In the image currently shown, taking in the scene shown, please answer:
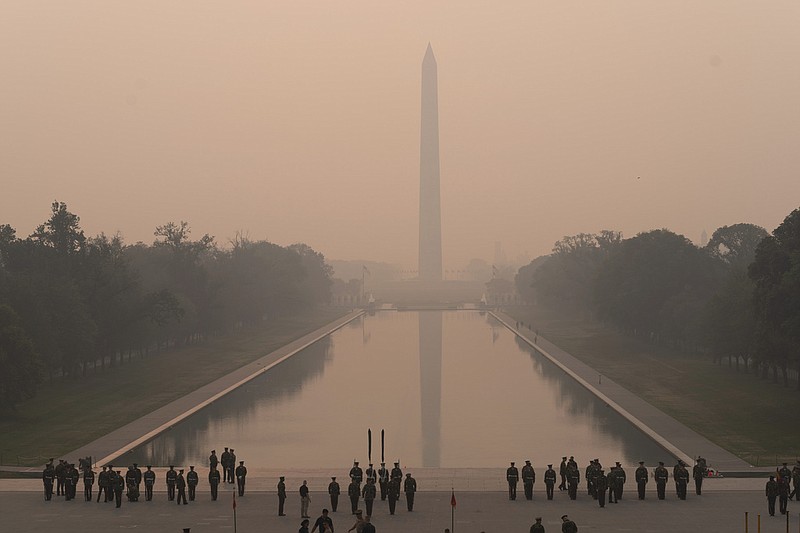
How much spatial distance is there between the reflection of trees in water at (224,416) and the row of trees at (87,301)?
24.7 ft

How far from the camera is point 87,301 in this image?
5700cm

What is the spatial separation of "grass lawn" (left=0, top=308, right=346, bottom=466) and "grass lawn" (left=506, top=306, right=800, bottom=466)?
2284cm

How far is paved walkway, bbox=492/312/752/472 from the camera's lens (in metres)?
30.1

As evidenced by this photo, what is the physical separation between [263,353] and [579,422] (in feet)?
119

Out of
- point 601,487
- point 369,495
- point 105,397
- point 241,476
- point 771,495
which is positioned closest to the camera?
point 771,495

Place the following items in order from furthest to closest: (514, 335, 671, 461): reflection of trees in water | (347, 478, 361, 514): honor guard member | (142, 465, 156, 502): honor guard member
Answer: (514, 335, 671, 461): reflection of trees in water → (142, 465, 156, 502): honor guard member → (347, 478, 361, 514): honor guard member

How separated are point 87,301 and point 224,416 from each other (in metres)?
20.3

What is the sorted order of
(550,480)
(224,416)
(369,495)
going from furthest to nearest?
(224,416)
(550,480)
(369,495)

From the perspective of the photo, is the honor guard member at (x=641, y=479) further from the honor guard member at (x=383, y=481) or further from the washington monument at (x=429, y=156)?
the washington monument at (x=429, y=156)

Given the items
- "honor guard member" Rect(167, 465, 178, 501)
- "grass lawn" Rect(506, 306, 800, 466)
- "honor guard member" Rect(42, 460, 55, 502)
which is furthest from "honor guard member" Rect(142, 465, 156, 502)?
"grass lawn" Rect(506, 306, 800, 466)

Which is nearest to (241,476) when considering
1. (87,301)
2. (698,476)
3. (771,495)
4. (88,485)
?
(88,485)

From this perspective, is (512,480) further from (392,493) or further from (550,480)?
(392,493)

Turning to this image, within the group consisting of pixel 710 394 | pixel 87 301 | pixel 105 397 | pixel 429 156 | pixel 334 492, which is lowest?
pixel 334 492

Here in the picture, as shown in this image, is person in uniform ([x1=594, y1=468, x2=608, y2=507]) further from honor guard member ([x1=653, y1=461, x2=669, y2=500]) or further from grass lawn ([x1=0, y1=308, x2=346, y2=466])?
grass lawn ([x1=0, y1=308, x2=346, y2=466])
